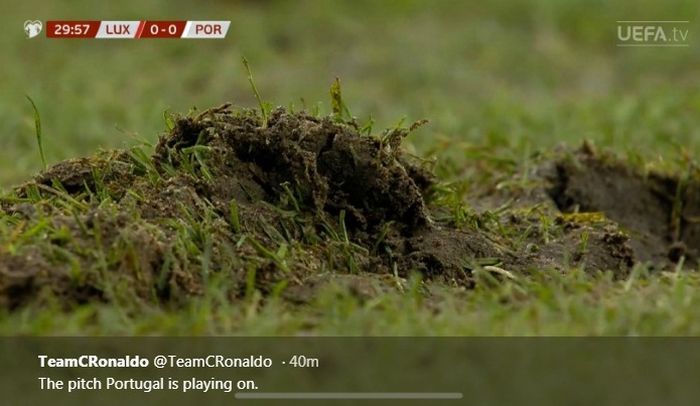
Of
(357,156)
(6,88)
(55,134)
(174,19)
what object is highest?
(174,19)

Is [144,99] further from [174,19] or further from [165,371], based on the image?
[165,371]

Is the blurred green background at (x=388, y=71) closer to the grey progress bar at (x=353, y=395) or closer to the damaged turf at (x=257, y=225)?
the damaged turf at (x=257, y=225)

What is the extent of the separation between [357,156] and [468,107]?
3.65 metres

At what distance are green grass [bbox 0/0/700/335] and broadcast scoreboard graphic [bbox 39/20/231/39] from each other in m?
0.10

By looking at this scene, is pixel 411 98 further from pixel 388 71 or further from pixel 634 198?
pixel 634 198

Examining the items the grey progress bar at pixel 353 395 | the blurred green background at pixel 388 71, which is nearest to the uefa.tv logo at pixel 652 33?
the blurred green background at pixel 388 71

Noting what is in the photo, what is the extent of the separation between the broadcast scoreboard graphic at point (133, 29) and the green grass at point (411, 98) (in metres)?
0.10

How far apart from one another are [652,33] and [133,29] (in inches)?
157

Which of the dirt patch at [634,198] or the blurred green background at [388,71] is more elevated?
the blurred green background at [388,71]

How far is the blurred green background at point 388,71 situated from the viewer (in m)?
6.62

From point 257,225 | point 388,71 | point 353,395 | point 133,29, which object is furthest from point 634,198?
point 133,29

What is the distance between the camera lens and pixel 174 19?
371 inches

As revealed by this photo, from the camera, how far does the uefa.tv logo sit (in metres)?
8.60

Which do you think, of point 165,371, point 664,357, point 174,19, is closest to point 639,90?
point 174,19
